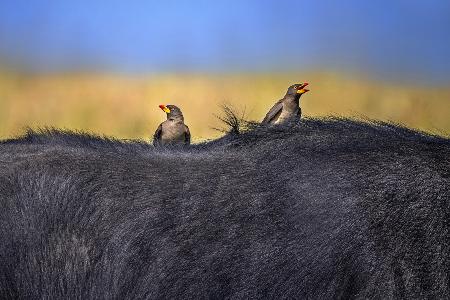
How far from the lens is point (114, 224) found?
3.62 meters

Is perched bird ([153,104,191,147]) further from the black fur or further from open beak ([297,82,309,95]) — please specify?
the black fur

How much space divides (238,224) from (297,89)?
11394 millimetres

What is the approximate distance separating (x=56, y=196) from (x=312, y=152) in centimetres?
121

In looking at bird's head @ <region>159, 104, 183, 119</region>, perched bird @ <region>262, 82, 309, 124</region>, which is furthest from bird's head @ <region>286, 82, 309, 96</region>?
bird's head @ <region>159, 104, 183, 119</region>

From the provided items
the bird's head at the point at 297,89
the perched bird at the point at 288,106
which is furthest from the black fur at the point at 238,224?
the bird's head at the point at 297,89

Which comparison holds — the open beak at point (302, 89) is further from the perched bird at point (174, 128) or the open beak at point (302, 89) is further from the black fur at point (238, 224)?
the black fur at point (238, 224)

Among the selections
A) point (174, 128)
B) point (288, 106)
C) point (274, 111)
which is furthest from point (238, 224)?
point (288, 106)

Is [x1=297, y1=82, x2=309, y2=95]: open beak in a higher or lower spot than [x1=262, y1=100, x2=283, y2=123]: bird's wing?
higher

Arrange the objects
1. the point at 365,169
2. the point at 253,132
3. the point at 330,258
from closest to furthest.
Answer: the point at 330,258
the point at 365,169
the point at 253,132

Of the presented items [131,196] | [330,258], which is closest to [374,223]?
[330,258]

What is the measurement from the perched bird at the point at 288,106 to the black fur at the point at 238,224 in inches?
363

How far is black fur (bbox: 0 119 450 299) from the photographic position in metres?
3.38

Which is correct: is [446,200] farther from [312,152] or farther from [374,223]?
[312,152]

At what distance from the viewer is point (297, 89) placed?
1480cm
